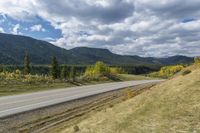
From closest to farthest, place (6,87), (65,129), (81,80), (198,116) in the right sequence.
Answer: (198,116)
(65,129)
(6,87)
(81,80)

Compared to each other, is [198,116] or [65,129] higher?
[198,116]

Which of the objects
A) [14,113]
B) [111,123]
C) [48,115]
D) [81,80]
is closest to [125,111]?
[111,123]

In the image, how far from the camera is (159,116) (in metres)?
11.4

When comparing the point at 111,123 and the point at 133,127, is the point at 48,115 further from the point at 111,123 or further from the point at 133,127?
the point at 133,127

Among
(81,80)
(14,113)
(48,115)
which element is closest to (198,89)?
(48,115)

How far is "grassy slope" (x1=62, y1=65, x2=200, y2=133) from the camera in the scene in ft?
33.8

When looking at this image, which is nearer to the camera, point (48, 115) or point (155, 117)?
point (155, 117)

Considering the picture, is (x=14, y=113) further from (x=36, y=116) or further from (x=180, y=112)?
(x=180, y=112)

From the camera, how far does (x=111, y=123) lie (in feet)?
38.8

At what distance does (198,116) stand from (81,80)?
44657mm

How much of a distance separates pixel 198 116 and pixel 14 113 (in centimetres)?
1050

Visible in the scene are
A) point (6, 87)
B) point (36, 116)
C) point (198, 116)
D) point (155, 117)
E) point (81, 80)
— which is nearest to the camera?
point (198, 116)

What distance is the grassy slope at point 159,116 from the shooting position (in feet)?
33.8

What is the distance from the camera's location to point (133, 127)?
35.3ft
